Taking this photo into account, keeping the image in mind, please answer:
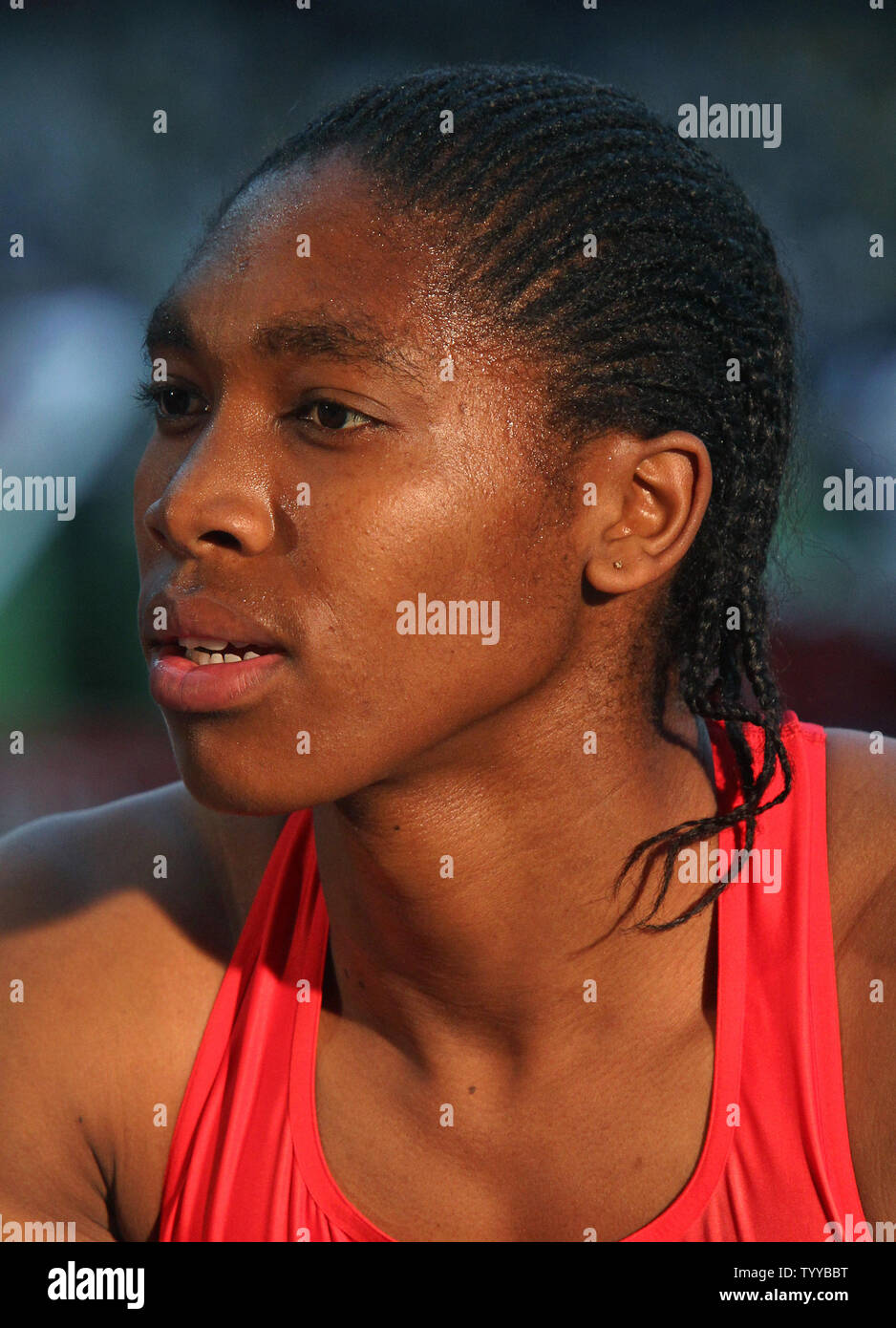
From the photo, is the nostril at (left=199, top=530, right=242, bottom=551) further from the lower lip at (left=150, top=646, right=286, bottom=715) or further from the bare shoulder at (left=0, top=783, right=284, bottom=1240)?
the bare shoulder at (left=0, top=783, right=284, bottom=1240)

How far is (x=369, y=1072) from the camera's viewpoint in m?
2.23

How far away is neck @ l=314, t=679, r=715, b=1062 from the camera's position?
80.5 inches

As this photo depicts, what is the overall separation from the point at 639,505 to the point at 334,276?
0.57m

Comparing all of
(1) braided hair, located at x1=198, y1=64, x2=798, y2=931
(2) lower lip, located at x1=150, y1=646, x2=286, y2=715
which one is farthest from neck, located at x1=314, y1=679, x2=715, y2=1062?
(2) lower lip, located at x1=150, y1=646, x2=286, y2=715

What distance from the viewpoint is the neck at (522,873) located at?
6.71 ft

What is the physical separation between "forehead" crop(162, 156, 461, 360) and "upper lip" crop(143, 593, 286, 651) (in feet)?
1.19

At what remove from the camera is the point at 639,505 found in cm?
203

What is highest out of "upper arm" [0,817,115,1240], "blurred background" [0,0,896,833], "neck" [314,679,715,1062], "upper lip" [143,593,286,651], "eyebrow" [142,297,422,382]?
"blurred background" [0,0,896,833]

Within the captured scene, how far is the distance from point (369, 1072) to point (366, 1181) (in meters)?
0.17

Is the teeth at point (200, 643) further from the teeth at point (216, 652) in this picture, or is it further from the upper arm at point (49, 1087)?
the upper arm at point (49, 1087)

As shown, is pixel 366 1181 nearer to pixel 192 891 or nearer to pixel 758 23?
pixel 192 891

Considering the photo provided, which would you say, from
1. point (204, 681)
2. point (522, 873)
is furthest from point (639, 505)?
point (204, 681)

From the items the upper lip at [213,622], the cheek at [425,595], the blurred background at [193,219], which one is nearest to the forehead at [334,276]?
the cheek at [425,595]
